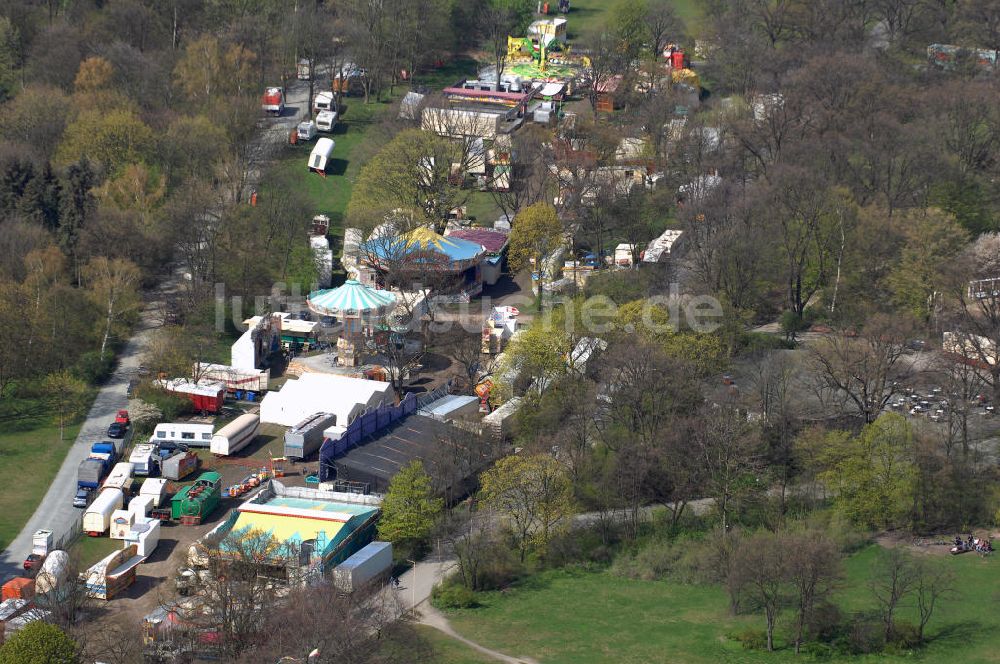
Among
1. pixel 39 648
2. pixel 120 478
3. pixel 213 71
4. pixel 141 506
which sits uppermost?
pixel 213 71

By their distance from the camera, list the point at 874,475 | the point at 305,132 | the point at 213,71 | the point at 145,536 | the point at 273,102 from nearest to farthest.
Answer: the point at 145,536 → the point at 874,475 → the point at 305,132 → the point at 213,71 → the point at 273,102

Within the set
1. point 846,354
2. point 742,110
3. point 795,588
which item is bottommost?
point 795,588

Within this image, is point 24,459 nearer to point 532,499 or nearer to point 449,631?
point 532,499

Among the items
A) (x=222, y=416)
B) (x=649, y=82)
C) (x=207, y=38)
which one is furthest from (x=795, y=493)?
(x=207, y=38)

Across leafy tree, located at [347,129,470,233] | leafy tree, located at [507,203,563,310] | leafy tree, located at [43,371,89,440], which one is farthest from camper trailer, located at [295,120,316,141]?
leafy tree, located at [43,371,89,440]

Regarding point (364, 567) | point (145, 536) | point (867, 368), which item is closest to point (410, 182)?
point (867, 368)

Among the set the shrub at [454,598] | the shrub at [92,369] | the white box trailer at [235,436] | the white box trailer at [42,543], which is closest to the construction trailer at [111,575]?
the white box trailer at [42,543]

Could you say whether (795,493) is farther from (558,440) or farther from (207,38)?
(207,38)
